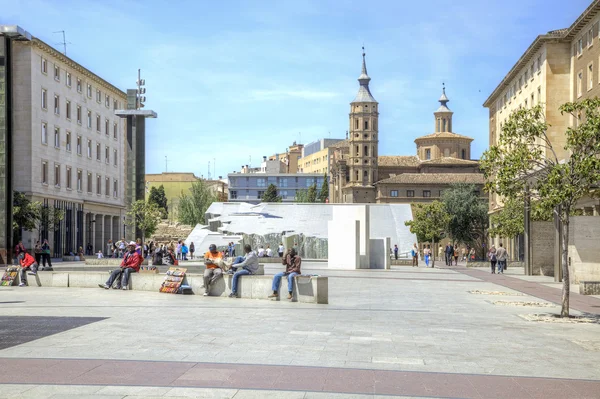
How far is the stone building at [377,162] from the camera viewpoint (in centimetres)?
12538

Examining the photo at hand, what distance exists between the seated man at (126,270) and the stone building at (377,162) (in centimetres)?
10151

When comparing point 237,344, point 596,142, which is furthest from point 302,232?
point 237,344

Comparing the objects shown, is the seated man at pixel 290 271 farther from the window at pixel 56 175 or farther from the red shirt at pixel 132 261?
the window at pixel 56 175

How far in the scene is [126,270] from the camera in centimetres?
2100

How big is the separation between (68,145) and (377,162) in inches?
3143

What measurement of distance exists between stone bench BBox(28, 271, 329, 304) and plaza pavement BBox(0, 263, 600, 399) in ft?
1.84

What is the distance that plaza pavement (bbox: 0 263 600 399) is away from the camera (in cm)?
790

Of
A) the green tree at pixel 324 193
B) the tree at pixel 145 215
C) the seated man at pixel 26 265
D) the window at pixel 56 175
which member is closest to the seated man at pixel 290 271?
the seated man at pixel 26 265

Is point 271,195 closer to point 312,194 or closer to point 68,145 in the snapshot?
point 312,194

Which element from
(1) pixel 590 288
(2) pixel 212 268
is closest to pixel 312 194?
(1) pixel 590 288

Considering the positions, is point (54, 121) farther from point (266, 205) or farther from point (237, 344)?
point (237, 344)

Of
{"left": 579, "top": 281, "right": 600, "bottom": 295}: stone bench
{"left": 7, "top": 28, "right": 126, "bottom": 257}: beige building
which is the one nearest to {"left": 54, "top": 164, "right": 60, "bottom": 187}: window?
{"left": 7, "top": 28, "right": 126, "bottom": 257}: beige building

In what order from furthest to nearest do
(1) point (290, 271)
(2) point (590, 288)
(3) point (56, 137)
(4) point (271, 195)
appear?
(4) point (271, 195)
(3) point (56, 137)
(2) point (590, 288)
(1) point (290, 271)

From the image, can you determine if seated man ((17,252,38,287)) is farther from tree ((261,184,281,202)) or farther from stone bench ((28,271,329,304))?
tree ((261,184,281,202))
